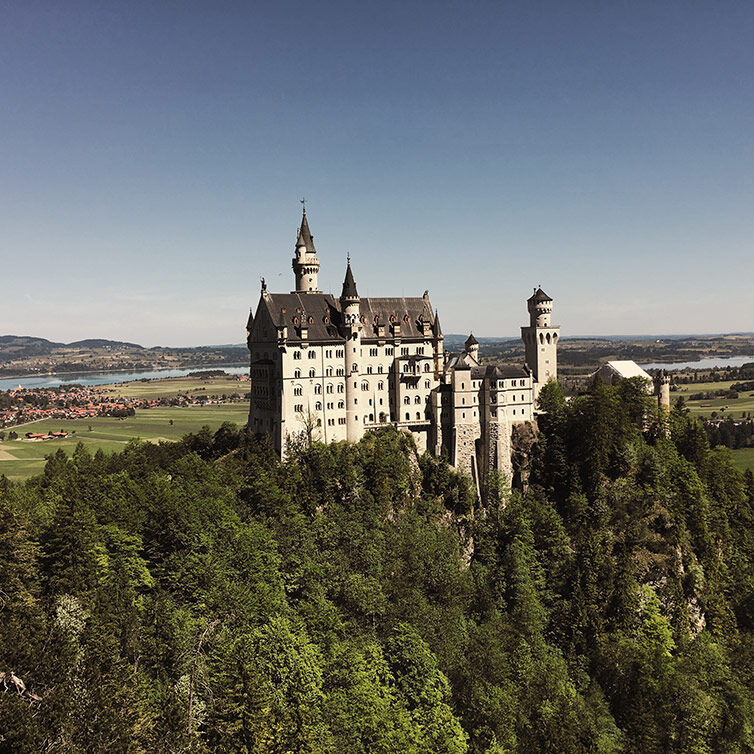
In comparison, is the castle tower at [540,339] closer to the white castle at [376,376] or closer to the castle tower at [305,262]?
the white castle at [376,376]

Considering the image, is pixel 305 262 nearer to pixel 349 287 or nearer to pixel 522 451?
pixel 349 287

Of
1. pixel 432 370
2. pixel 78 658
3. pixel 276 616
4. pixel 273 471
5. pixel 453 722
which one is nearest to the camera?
pixel 78 658

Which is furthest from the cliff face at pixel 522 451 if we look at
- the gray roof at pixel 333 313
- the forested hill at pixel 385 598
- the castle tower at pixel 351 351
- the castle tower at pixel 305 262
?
the castle tower at pixel 305 262

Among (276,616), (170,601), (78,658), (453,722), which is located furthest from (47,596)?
(453,722)

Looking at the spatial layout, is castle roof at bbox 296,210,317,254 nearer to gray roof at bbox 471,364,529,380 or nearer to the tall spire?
the tall spire

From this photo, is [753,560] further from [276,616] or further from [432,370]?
[276,616]

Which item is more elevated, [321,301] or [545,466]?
[321,301]
